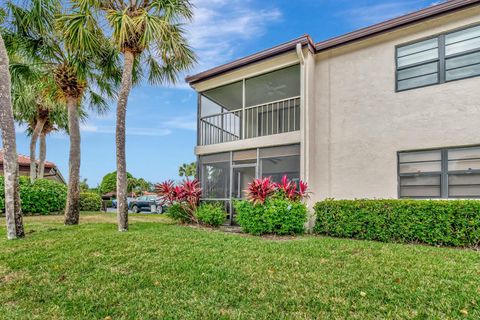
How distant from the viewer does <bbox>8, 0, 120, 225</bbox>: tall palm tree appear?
8.67 m

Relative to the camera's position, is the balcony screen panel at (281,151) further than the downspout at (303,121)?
Yes

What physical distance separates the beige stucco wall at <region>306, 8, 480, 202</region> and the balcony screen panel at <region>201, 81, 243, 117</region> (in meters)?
3.67

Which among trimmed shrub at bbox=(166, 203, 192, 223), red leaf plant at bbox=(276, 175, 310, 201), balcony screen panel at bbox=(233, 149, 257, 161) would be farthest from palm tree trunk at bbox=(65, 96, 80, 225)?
red leaf plant at bbox=(276, 175, 310, 201)

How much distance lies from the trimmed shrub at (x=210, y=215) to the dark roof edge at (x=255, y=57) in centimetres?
545

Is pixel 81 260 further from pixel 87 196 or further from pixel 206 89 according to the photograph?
pixel 87 196

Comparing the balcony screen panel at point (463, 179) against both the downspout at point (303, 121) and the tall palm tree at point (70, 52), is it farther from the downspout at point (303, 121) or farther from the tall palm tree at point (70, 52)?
the tall palm tree at point (70, 52)

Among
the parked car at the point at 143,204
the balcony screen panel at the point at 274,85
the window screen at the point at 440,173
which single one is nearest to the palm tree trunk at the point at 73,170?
the balcony screen panel at the point at 274,85

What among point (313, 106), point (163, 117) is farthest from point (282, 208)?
point (163, 117)

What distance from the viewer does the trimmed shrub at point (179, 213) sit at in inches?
418

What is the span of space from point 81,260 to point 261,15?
39.8 ft

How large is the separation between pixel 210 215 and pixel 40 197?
35.3 feet

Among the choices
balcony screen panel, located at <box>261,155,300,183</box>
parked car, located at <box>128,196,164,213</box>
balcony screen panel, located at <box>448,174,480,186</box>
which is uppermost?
balcony screen panel, located at <box>261,155,300,183</box>

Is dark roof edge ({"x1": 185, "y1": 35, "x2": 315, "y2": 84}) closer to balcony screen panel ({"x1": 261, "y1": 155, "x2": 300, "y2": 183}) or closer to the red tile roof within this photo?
balcony screen panel ({"x1": 261, "y1": 155, "x2": 300, "y2": 183})

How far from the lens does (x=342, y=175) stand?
365 inches
